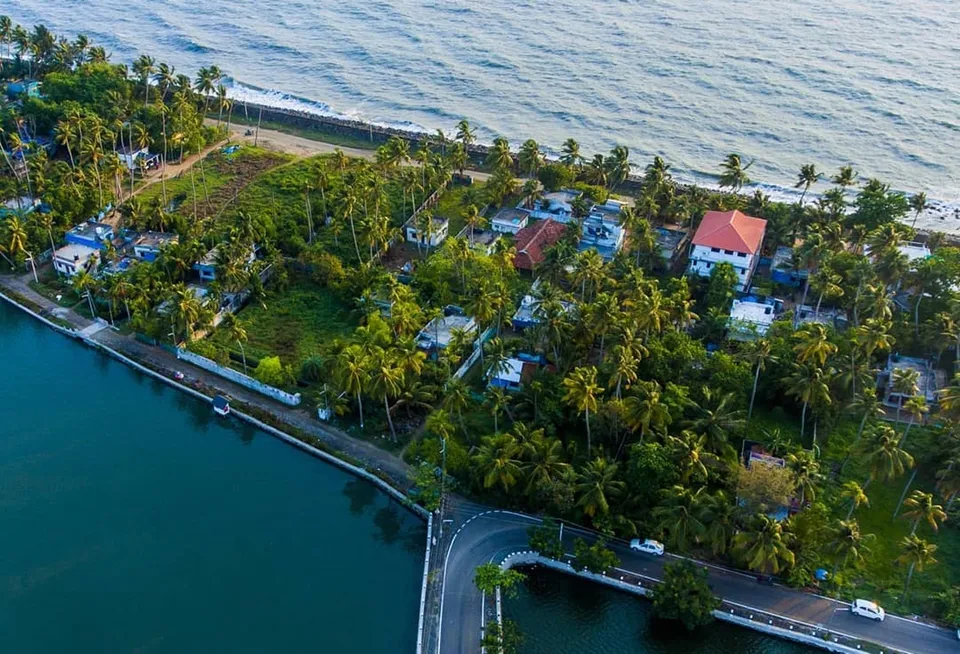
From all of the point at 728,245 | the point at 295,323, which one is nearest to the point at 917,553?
the point at 728,245

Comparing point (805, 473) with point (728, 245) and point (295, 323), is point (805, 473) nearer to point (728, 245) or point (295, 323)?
point (728, 245)

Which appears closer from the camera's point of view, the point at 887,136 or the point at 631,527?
the point at 631,527

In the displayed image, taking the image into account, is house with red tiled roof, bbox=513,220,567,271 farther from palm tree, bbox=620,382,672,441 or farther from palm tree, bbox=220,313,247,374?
palm tree, bbox=220,313,247,374

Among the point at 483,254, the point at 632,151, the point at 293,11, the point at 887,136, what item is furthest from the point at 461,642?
the point at 293,11

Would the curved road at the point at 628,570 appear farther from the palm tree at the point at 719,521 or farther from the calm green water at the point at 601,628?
the palm tree at the point at 719,521

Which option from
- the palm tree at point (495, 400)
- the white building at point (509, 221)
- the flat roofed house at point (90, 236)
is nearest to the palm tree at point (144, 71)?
the flat roofed house at point (90, 236)

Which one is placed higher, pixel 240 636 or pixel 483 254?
pixel 483 254

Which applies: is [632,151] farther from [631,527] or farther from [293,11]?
[293,11]

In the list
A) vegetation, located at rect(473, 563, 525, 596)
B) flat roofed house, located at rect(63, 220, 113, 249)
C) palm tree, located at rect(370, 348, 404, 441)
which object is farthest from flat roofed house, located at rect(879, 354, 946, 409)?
flat roofed house, located at rect(63, 220, 113, 249)
